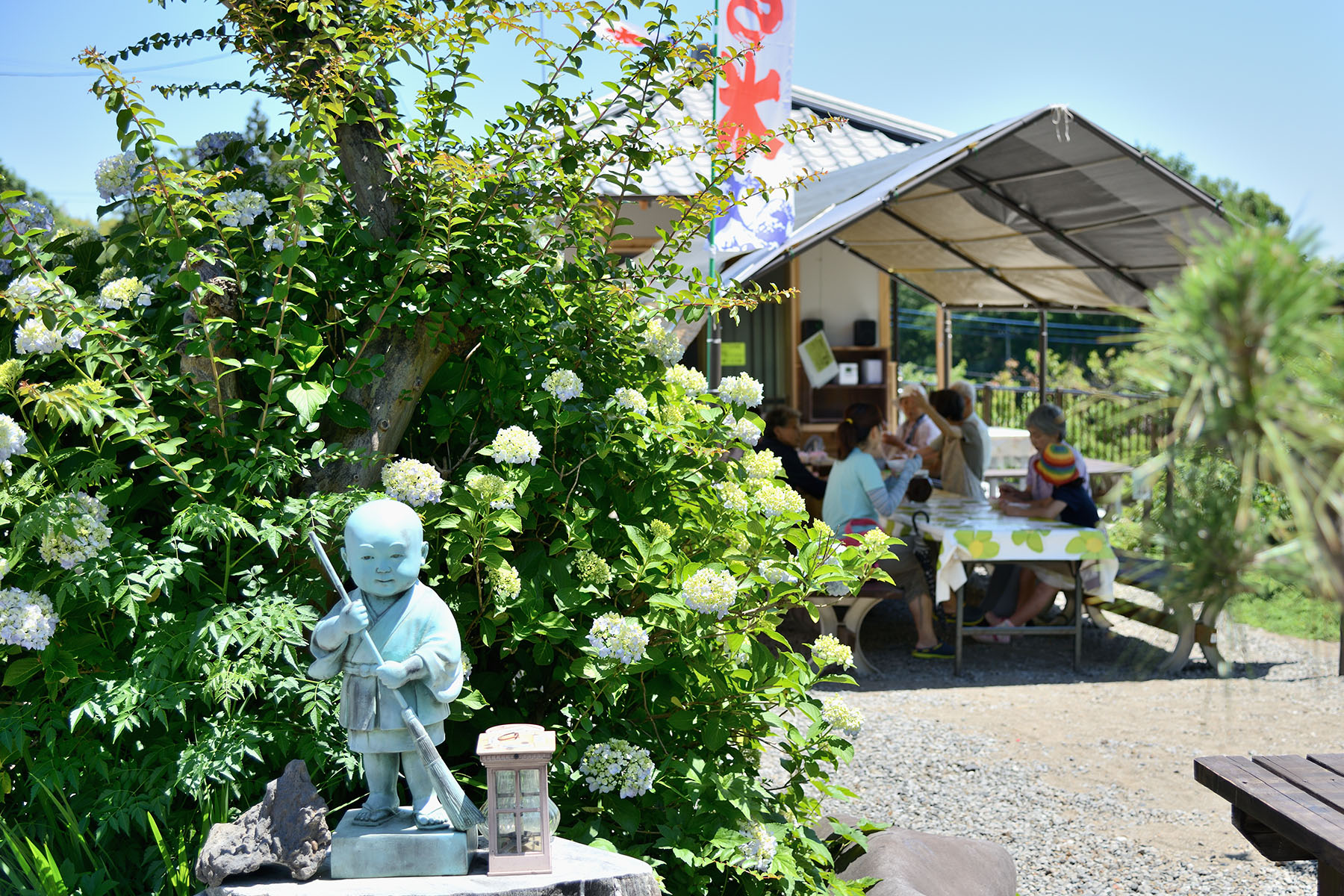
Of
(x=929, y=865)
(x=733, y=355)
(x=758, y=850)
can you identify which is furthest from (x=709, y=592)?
(x=733, y=355)

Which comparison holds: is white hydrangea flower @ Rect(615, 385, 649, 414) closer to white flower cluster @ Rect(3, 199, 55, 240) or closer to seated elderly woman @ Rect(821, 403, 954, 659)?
white flower cluster @ Rect(3, 199, 55, 240)

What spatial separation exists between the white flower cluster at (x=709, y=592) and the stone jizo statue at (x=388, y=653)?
1.74ft

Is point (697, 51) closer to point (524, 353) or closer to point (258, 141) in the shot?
point (524, 353)

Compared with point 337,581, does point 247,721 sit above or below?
below

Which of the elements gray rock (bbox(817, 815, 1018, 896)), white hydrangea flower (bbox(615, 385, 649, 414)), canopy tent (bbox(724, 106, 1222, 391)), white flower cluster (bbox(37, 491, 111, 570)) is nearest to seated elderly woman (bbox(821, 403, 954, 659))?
canopy tent (bbox(724, 106, 1222, 391))

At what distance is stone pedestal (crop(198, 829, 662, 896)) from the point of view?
1837mm

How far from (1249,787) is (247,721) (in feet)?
8.03

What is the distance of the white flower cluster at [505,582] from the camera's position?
2.22m

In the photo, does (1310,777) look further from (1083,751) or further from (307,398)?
(307,398)

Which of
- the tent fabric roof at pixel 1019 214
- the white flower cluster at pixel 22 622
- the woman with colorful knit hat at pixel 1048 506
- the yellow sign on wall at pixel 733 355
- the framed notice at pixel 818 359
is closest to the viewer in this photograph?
the white flower cluster at pixel 22 622

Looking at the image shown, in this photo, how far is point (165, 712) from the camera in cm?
225

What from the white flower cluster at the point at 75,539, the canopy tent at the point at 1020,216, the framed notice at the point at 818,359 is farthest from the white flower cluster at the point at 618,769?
the framed notice at the point at 818,359

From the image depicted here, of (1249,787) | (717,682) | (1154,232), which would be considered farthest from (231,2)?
(1154,232)

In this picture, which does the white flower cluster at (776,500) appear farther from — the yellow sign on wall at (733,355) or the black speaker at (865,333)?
the black speaker at (865,333)
